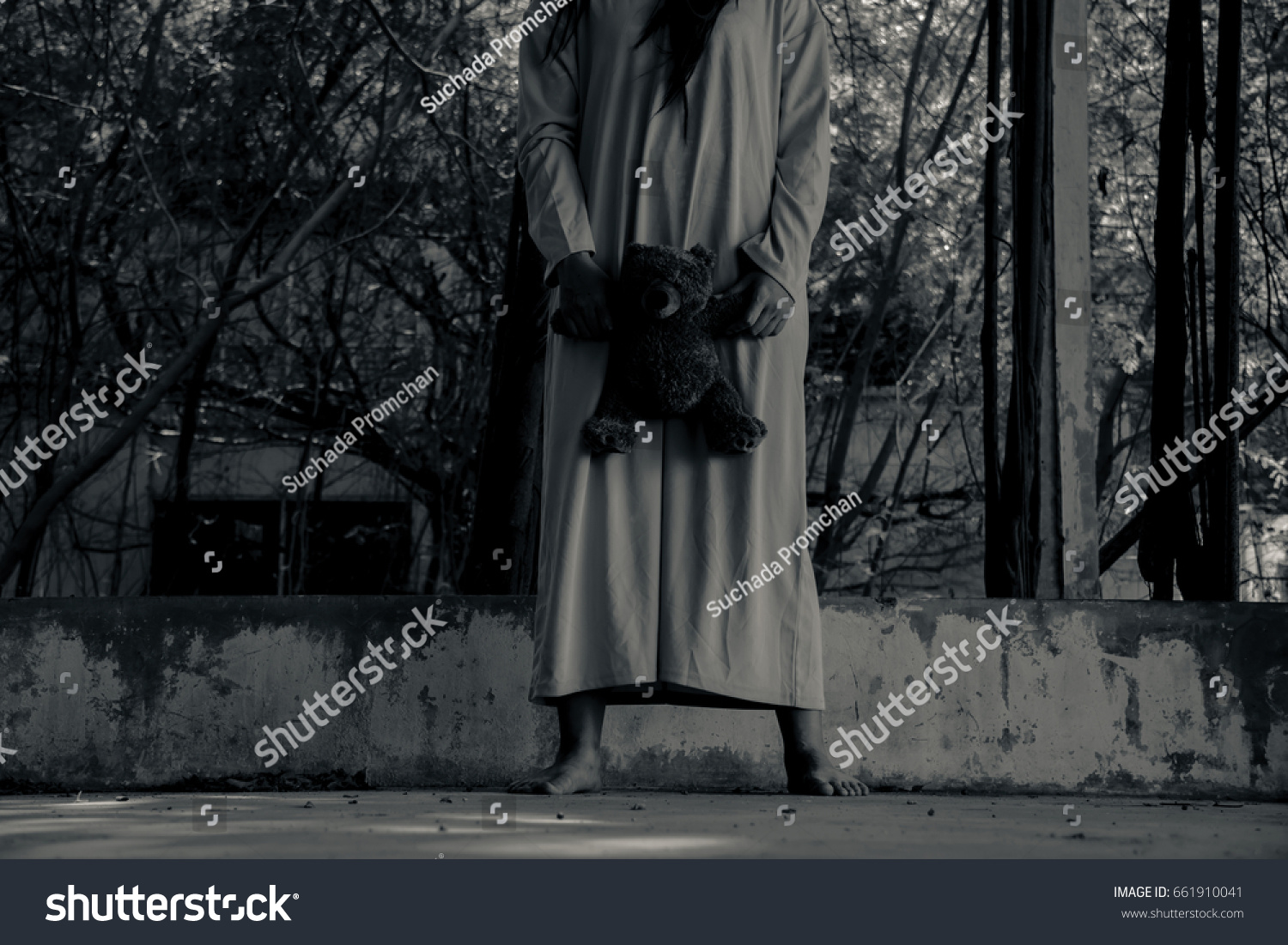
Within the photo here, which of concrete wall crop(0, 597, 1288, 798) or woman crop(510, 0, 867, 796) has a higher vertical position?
woman crop(510, 0, 867, 796)

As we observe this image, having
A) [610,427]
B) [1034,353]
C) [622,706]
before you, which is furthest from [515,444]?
[610,427]

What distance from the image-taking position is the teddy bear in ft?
7.81

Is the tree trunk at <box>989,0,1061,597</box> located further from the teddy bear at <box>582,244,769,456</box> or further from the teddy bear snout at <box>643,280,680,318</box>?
the teddy bear snout at <box>643,280,680,318</box>

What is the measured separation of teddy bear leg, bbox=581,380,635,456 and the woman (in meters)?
0.04

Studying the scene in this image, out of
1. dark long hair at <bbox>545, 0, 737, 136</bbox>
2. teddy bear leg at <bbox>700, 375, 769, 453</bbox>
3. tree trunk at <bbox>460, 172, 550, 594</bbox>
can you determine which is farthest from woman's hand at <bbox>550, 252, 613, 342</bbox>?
tree trunk at <bbox>460, 172, 550, 594</bbox>

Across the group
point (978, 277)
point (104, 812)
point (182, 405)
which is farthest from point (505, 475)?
point (978, 277)

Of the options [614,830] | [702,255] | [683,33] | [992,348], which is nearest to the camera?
[614,830]

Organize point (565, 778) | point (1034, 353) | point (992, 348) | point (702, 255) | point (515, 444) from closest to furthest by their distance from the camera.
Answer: point (565, 778) → point (702, 255) → point (1034, 353) → point (992, 348) → point (515, 444)

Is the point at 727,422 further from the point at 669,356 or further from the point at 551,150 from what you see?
the point at 551,150

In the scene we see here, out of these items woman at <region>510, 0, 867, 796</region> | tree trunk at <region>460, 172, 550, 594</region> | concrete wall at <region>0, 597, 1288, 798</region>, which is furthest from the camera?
tree trunk at <region>460, 172, 550, 594</region>

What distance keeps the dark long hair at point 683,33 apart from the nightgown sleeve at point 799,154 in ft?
0.66

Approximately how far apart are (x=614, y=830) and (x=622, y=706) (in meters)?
1.21

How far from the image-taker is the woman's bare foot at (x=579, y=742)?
7.73ft

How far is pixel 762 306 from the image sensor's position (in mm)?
2467
